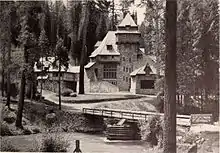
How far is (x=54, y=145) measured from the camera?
5.15 m

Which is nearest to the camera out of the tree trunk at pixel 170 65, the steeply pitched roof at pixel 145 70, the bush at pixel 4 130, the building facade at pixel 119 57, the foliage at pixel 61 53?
the tree trunk at pixel 170 65

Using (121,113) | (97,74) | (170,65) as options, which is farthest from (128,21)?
(121,113)

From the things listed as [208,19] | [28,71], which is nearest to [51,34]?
[28,71]

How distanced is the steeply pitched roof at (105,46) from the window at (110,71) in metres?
0.17

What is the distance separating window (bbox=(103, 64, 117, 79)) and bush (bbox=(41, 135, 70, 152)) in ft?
3.31

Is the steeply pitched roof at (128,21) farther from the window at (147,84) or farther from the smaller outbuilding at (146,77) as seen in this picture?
the window at (147,84)

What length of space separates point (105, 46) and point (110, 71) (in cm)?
35

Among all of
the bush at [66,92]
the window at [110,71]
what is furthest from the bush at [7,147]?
the window at [110,71]

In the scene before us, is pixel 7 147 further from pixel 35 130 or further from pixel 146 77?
pixel 146 77

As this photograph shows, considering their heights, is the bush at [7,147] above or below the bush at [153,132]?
below

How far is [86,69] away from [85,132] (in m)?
0.97

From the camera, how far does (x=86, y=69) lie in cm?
542

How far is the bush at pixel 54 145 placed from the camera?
5.12 metres

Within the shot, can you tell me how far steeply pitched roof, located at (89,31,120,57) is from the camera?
210 inches
